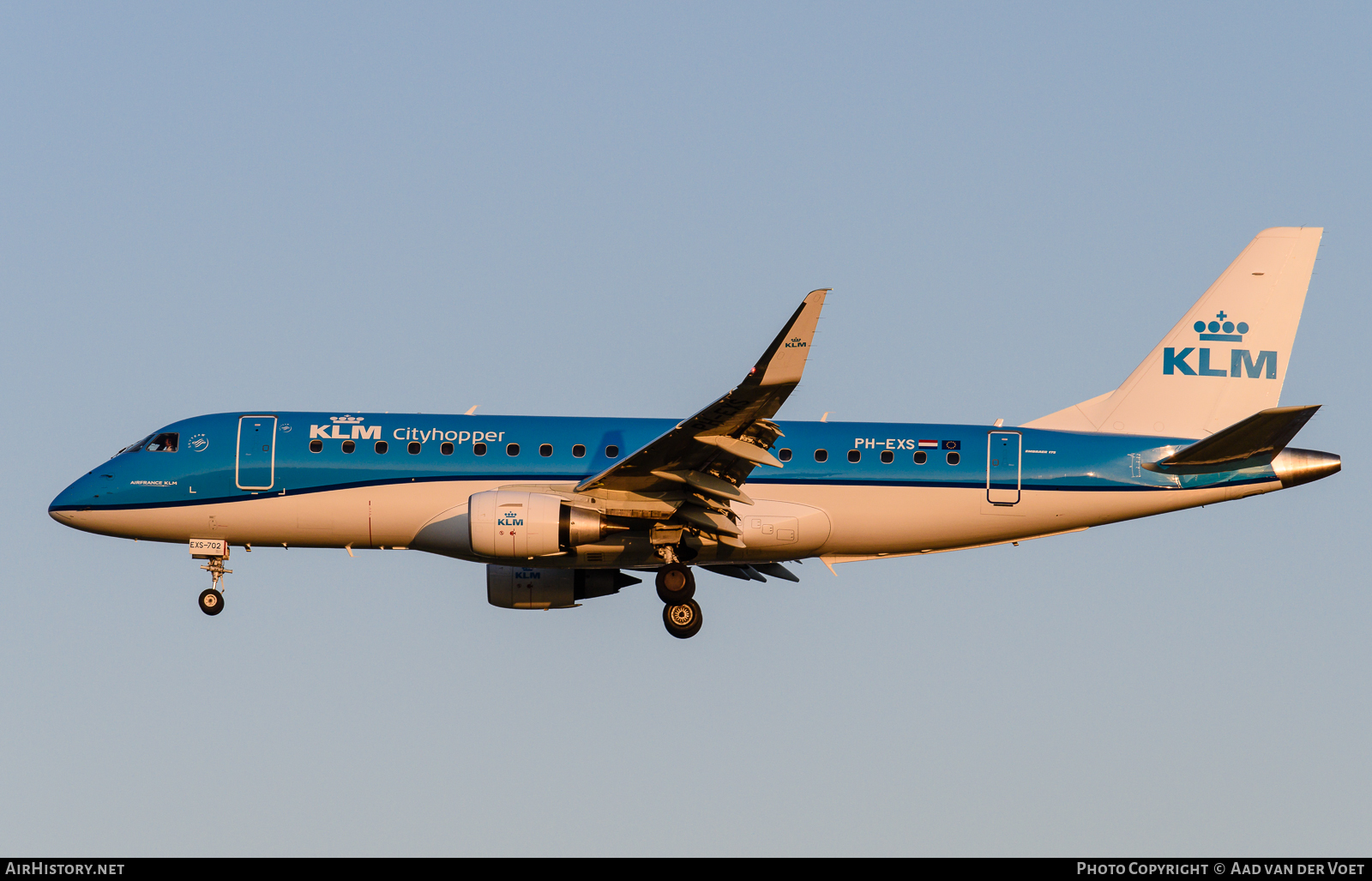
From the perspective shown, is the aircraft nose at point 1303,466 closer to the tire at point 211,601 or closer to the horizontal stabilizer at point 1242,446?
the horizontal stabilizer at point 1242,446

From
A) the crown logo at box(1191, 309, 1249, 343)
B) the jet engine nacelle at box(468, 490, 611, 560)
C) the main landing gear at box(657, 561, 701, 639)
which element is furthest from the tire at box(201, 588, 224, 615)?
the crown logo at box(1191, 309, 1249, 343)

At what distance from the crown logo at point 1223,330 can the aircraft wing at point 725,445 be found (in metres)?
11.4

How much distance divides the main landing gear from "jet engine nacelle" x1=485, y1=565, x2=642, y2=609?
8.60 feet

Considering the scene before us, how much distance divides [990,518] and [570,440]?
880 centimetres

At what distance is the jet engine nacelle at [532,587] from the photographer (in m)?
35.0

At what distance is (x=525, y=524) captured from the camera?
101 ft

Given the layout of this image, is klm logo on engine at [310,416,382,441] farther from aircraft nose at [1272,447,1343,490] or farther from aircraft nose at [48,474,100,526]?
aircraft nose at [1272,447,1343,490]

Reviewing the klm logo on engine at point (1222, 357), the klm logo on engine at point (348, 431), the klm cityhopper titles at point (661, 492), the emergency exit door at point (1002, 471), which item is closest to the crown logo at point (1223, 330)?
the klm logo on engine at point (1222, 357)

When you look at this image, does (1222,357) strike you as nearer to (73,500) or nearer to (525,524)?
(525,524)

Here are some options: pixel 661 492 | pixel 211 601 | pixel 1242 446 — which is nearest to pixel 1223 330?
pixel 1242 446

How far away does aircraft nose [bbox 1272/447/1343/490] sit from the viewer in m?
32.4

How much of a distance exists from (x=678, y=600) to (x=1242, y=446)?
463 inches

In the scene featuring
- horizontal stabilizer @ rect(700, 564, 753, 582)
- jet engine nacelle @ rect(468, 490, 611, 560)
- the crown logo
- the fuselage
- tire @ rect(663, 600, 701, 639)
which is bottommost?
tire @ rect(663, 600, 701, 639)
